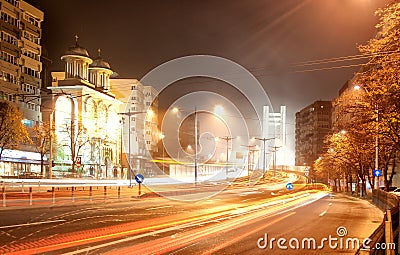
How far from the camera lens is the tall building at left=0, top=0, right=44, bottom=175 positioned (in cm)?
6419

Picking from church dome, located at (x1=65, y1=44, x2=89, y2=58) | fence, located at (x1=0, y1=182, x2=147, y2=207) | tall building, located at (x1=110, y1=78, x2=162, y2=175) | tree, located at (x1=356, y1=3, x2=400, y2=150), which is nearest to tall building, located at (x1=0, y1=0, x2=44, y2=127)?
church dome, located at (x1=65, y1=44, x2=89, y2=58)

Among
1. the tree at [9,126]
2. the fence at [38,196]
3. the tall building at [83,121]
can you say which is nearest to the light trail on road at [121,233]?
the fence at [38,196]

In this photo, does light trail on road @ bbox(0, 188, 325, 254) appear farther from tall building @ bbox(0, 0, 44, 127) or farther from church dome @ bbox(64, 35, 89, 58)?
church dome @ bbox(64, 35, 89, 58)

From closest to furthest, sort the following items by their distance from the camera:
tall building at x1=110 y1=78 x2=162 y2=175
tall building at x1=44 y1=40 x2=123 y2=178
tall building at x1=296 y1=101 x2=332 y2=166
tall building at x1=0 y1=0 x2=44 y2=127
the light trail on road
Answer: the light trail on road
tall building at x1=0 y1=0 x2=44 y2=127
tall building at x1=44 y1=40 x2=123 y2=178
tall building at x1=110 y1=78 x2=162 y2=175
tall building at x1=296 y1=101 x2=332 y2=166

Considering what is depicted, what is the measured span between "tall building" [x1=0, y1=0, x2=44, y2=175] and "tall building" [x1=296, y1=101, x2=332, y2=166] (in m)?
110

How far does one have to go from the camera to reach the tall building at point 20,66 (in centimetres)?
6419

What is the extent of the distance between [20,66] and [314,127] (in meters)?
124

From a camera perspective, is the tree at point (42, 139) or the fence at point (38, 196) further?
the tree at point (42, 139)

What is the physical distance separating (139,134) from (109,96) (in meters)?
30.5

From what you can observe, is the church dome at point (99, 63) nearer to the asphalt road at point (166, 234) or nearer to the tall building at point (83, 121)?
the tall building at point (83, 121)

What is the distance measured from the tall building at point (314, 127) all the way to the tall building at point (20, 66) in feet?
361

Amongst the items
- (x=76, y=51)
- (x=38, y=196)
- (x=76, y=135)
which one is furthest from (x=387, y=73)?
(x=76, y=51)

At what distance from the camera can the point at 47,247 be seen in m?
Result: 11.0

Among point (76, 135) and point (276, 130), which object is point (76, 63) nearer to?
point (76, 135)
